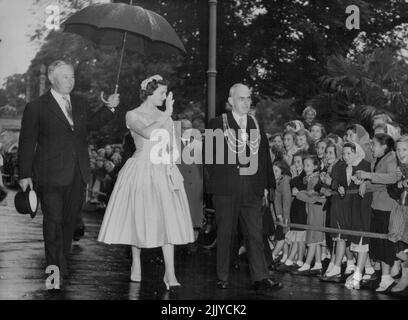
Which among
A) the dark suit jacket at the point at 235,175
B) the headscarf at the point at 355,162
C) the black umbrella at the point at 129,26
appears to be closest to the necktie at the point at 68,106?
the black umbrella at the point at 129,26

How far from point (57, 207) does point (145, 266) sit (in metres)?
2.33

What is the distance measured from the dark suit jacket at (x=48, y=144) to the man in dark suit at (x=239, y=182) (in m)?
1.34

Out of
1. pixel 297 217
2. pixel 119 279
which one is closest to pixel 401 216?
pixel 297 217

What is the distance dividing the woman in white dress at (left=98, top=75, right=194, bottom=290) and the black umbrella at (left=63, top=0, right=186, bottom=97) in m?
0.75

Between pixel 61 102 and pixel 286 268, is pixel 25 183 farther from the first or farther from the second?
pixel 286 268

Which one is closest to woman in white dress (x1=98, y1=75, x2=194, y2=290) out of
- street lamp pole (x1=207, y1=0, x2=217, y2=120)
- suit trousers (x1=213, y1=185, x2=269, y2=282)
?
suit trousers (x1=213, y1=185, x2=269, y2=282)

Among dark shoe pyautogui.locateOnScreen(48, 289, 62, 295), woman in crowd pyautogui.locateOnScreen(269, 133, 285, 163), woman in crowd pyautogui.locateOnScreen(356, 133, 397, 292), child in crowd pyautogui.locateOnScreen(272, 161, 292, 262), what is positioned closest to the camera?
dark shoe pyautogui.locateOnScreen(48, 289, 62, 295)

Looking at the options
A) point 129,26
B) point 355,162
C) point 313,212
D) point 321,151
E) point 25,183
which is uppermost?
point 129,26

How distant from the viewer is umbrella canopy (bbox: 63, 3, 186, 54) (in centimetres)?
845

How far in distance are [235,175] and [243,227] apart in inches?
20.5

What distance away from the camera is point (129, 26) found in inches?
332

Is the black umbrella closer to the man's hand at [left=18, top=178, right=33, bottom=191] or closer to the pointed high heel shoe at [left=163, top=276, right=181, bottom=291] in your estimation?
the man's hand at [left=18, top=178, right=33, bottom=191]

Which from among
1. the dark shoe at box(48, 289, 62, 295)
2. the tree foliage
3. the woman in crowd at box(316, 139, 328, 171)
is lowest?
the dark shoe at box(48, 289, 62, 295)

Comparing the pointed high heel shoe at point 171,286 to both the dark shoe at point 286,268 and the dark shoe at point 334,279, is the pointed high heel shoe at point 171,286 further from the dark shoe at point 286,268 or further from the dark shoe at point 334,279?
the dark shoe at point 286,268
